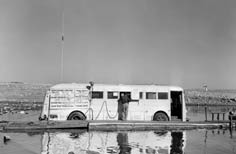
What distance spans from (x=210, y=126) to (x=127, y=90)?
7.53 metres

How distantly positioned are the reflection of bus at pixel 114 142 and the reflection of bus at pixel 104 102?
10.5 ft

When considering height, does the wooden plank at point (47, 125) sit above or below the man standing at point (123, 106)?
below

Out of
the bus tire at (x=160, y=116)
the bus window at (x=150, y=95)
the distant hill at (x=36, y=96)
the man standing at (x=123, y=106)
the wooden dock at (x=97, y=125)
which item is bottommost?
the distant hill at (x=36, y=96)

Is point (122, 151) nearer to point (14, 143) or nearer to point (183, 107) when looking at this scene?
point (14, 143)

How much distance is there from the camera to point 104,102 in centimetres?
2520

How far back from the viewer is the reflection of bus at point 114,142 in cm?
1592

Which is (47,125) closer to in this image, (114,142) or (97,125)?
(97,125)

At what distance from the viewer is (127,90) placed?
25375mm

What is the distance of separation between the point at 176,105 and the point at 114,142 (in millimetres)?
10759

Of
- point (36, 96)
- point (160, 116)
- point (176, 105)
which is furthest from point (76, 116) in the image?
point (36, 96)

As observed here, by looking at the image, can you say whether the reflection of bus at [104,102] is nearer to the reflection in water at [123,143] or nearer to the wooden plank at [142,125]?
the wooden plank at [142,125]

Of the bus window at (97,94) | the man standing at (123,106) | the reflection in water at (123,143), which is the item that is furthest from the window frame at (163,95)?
the reflection in water at (123,143)

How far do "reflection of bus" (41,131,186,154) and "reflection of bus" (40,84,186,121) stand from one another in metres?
3.21

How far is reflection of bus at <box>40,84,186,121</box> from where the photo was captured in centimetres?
2480
